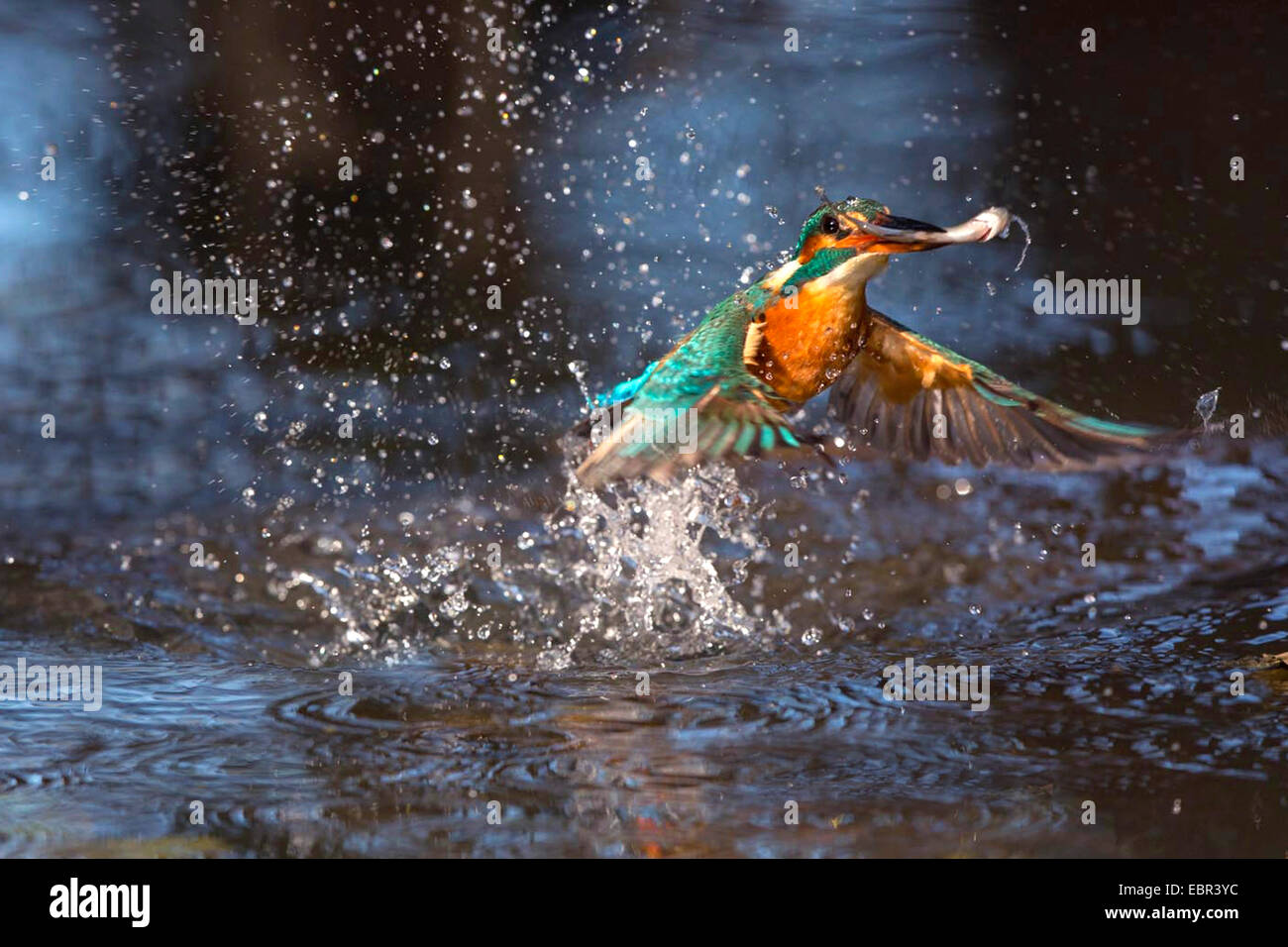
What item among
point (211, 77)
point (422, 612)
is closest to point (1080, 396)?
point (422, 612)

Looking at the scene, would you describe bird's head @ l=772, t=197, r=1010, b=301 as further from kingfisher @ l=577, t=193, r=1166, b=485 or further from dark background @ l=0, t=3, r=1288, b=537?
dark background @ l=0, t=3, r=1288, b=537

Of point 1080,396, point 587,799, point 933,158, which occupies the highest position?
point 933,158

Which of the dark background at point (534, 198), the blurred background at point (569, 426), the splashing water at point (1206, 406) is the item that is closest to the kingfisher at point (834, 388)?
the blurred background at point (569, 426)

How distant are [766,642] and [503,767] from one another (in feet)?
3.27

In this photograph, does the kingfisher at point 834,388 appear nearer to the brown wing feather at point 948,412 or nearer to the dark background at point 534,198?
the brown wing feather at point 948,412

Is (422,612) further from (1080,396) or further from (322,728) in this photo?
(1080,396)

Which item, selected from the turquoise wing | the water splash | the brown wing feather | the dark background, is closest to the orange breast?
the brown wing feather

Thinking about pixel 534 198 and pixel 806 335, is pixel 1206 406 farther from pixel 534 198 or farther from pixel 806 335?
pixel 534 198

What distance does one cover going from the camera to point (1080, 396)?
16.3ft

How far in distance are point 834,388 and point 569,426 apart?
181cm

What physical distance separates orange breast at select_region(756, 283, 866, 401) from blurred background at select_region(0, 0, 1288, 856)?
615mm

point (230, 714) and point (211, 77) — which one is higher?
point (211, 77)

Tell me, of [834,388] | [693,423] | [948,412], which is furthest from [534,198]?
[693,423]

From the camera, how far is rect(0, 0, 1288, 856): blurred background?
2367 millimetres
